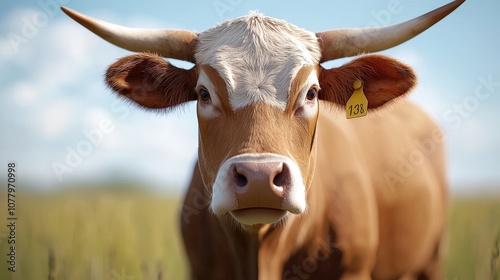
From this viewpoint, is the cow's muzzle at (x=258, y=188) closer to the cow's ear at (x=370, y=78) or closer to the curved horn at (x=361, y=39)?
the cow's ear at (x=370, y=78)

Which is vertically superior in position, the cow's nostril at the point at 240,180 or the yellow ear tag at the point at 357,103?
the yellow ear tag at the point at 357,103

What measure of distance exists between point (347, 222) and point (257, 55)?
1.58 meters

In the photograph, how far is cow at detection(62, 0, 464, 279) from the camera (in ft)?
11.4

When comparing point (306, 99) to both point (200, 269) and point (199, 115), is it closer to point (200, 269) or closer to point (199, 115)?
point (199, 115)

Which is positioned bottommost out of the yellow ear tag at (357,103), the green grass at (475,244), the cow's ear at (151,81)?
the green grass at (475,244)

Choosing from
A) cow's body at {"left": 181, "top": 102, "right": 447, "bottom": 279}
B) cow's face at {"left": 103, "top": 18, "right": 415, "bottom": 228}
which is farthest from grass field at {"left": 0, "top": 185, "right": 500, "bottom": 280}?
cow's face at {"left": 103, "top": 18, "right": 415, "bottom": 228}

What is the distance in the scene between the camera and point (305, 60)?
13.1ft

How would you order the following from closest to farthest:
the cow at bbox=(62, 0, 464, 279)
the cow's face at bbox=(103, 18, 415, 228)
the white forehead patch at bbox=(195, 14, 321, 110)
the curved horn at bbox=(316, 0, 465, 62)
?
the cow's face at bbox=(103, 18, 415, 228)
the cow at bbox=(62, 0, 464, 279)
the white forehead patch at bbox=(195, 14, 321, 110)
the curved horn at bbox=(316, 0, 465, 62)

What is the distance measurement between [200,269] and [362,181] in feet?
5.10

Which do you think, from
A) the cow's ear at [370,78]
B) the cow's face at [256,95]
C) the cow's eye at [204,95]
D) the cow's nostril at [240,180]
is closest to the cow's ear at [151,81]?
the cow's face at [256,95]

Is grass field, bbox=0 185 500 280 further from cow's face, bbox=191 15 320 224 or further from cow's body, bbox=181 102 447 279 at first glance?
cow's face, bbox=191 15 320 224

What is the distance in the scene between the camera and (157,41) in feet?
14.3

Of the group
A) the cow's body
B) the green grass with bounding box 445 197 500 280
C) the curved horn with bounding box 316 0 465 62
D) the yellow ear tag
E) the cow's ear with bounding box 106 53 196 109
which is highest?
the curved horn with bounding box 316 0 465 62

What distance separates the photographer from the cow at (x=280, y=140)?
11.4 ft
